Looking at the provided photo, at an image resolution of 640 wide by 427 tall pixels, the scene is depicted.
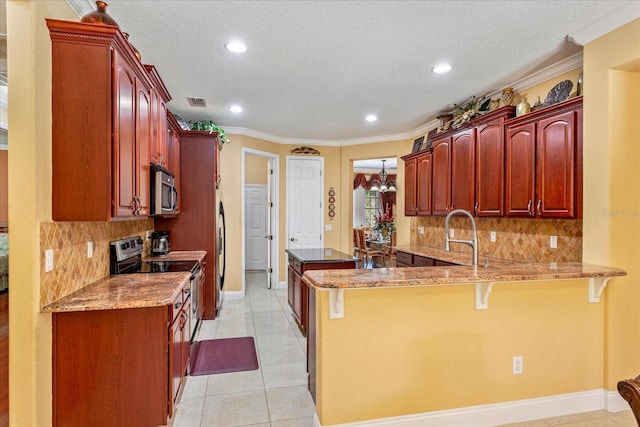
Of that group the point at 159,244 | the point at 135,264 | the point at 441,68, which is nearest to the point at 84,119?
the point at 135,264

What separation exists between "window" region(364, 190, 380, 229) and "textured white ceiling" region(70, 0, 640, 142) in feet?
21.1

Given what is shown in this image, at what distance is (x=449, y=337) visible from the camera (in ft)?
7.18

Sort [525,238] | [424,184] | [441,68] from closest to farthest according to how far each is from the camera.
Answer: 1. [441,68]
2. [525,238]
3. [424,184]

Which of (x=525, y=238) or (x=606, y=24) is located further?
(x=525, y=238)

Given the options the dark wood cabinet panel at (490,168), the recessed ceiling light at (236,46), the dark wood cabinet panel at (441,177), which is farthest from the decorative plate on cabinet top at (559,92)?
the recessed ceiling light at (236,46)

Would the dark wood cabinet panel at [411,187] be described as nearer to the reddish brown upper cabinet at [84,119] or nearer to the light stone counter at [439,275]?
the light stone counter at [439,275]

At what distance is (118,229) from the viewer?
9.95 feet

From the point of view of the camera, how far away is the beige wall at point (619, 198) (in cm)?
240

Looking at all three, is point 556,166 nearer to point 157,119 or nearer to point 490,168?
point 490,168

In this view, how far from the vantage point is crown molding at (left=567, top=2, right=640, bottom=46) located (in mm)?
2273

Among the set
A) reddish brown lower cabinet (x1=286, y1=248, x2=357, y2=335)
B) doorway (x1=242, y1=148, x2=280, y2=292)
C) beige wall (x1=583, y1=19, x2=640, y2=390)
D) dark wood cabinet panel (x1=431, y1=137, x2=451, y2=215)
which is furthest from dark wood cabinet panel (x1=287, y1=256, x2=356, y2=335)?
doorway (x1=242, y1=148, x2=280, y2=292)

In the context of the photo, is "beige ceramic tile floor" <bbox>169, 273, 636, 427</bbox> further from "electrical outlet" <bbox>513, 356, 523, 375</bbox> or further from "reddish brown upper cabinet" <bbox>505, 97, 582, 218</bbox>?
"reddish brown upper cabinet" <bbox>505, 97, 582, 218</bbox>

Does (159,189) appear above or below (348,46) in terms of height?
below

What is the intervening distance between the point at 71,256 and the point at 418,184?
4.10 meters
